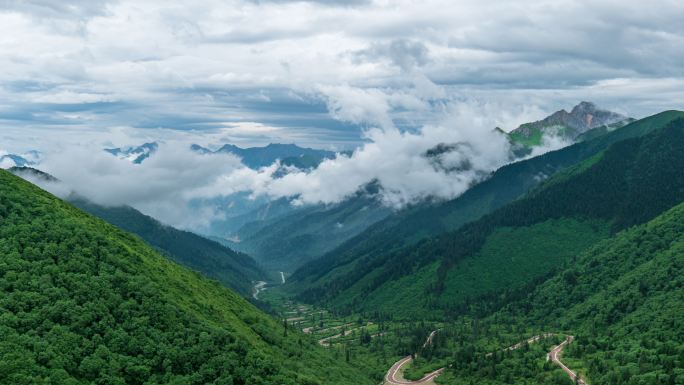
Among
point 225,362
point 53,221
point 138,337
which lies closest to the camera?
point 138,337

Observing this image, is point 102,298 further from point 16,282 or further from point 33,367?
point 33,367

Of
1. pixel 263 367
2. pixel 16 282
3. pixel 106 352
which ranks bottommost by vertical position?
pixel 263 367

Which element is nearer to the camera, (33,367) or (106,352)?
(33,367)

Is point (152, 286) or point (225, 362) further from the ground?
point (152, 286)

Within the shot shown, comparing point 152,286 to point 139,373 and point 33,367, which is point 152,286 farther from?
point 33,367

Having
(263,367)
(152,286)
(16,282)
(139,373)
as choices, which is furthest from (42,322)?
(263,367)

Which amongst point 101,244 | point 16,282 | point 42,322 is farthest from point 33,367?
point 101,244

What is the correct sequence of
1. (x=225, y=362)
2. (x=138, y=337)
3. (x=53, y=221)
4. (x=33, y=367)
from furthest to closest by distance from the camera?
(x=53, y=221), (x=225, y=362), (x=138, y=337), (x=33, y=367)
